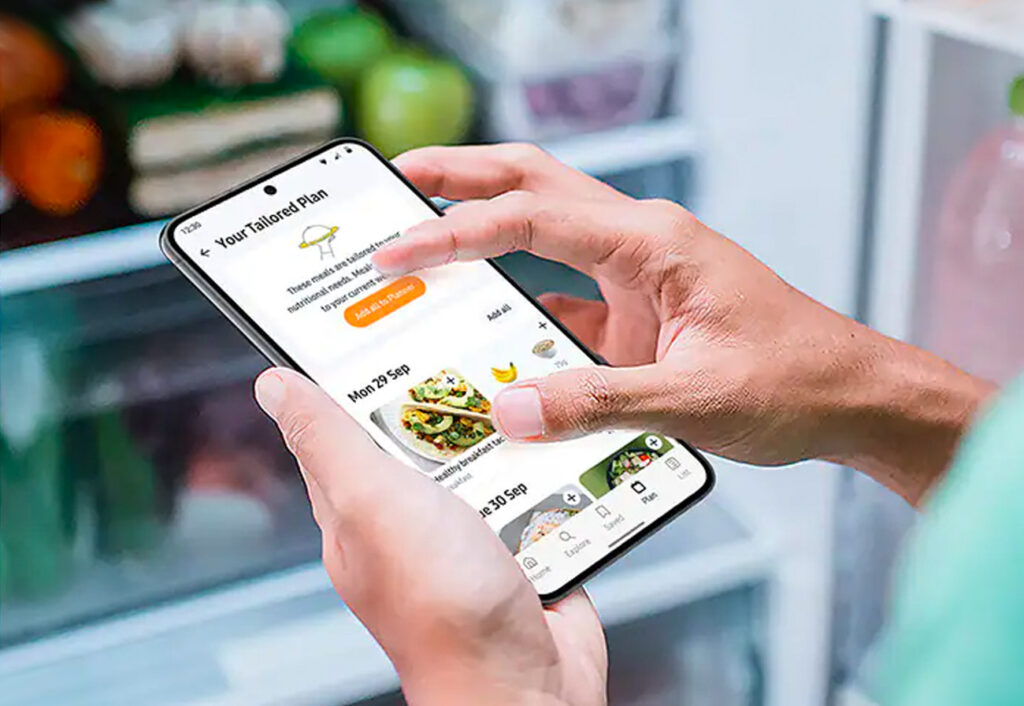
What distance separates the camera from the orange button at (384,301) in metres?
0.72

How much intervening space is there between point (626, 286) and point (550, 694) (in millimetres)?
263

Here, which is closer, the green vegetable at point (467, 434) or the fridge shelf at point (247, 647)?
the green vegetable at point (467, 434)

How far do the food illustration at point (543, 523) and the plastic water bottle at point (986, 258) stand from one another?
53cm

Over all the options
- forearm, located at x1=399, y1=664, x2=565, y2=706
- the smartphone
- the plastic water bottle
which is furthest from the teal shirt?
the plastic water bottle

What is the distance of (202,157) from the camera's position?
1026mm

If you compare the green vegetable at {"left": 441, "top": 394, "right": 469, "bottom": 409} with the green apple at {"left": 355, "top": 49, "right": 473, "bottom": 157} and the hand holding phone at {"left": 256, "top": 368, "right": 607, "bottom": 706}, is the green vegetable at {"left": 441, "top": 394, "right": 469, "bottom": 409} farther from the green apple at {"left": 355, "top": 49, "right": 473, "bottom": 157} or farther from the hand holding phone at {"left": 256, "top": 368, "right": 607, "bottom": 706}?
the green apple at {"left": 355, "top": 49, "right": 473, "bottom": 157}

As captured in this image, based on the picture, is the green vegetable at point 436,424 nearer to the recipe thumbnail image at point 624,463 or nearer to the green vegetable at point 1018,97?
the recipe thumbnail image at point 624,463

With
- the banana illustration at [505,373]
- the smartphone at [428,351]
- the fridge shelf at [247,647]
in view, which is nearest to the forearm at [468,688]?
the smartphone at [428,351]

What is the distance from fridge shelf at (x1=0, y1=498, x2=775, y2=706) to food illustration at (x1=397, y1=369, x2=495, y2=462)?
0.46 metres

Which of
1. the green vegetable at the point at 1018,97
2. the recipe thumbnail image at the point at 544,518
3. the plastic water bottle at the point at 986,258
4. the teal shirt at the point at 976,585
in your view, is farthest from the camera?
the plastic water bottle at the point at 986,258

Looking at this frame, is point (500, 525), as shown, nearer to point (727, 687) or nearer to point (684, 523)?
point (684, 523)

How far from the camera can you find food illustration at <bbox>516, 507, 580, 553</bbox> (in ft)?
2.22

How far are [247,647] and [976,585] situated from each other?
0.97m

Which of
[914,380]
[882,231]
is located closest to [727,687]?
[882,231]
